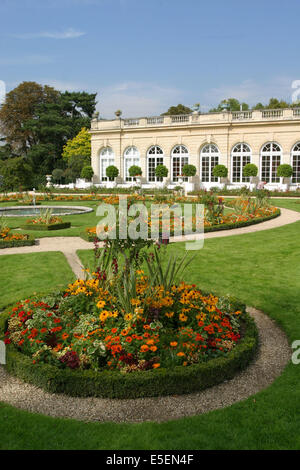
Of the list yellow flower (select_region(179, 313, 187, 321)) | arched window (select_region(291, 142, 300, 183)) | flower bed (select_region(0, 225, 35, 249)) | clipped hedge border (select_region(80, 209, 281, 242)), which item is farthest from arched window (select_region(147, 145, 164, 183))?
yellow flower (select_region(179, 313, 187, 321))

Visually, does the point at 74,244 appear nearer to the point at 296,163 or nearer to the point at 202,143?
the point at 296,163

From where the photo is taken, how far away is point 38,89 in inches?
1956

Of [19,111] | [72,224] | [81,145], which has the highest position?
[19,111]

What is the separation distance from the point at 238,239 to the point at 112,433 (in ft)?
30.6

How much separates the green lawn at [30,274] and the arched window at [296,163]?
2629 cm

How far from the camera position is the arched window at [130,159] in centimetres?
3891

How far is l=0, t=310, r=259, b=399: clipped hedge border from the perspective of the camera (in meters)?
4.18

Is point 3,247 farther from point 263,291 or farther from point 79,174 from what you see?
point 79,174

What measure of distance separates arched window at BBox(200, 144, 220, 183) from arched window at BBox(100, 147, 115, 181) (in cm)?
908

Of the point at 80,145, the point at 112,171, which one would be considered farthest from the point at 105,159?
the point at 80,145

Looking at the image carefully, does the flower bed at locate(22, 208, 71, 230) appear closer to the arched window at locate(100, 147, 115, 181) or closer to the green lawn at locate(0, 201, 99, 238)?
the green lawn at locate(0, 201, 99, 238)

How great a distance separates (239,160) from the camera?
34594 mm

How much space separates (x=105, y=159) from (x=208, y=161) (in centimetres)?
1048
